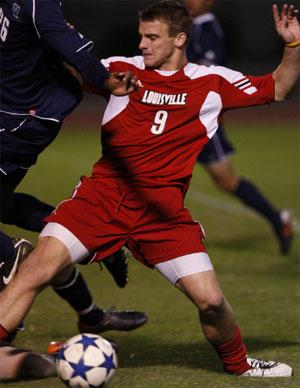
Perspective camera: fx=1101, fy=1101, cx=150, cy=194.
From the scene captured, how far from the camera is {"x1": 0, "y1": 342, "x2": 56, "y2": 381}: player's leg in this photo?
6.23 meters

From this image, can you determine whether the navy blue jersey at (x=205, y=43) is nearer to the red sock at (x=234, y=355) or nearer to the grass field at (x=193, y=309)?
the grass field at (x=193, y=309)

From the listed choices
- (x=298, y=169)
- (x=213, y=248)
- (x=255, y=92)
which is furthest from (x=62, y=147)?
(x=255, y=92)

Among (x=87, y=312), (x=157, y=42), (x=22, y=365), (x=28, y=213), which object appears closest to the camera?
(x=22, y=365)

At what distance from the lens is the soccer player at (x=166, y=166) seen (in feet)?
20.8

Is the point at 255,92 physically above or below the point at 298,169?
above

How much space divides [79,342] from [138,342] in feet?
6.15

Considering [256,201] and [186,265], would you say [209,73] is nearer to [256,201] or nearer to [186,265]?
[186,265]

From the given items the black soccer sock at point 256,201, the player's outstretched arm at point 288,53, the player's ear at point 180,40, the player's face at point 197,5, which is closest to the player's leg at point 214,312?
the player's outstretched arm at point 288,53

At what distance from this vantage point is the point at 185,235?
641cm

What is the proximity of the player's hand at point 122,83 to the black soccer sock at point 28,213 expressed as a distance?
4.75ft

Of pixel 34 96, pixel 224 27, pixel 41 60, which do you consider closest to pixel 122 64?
pixel 41 60

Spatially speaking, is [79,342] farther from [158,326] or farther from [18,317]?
[158,326]

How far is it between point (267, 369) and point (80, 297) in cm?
145

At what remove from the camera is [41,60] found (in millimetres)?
6742
